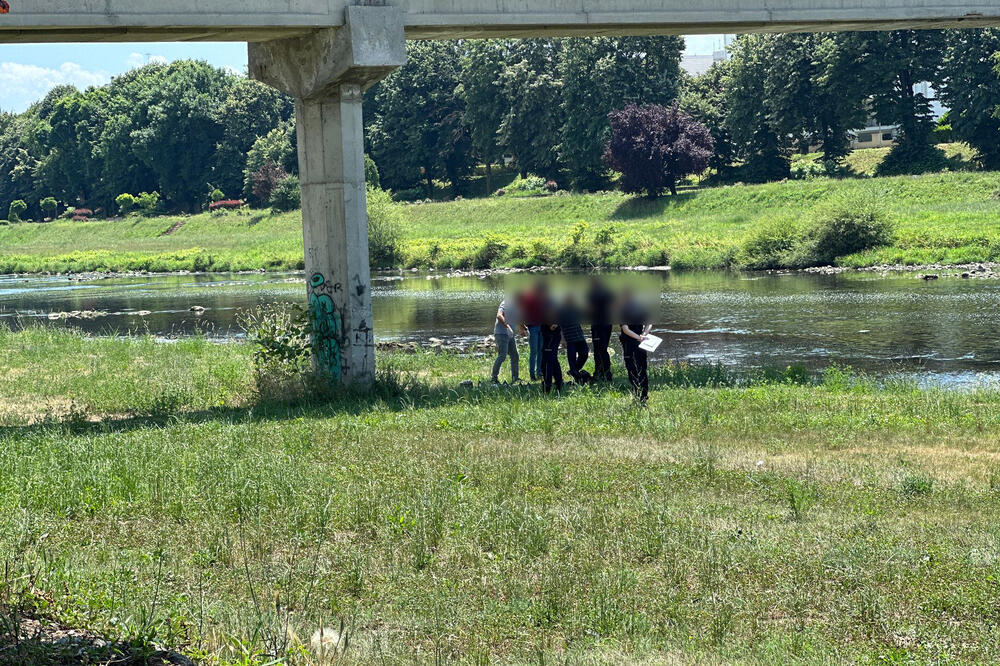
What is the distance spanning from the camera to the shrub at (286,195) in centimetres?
8744

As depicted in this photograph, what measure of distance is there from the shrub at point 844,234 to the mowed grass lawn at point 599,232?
2.78 ft

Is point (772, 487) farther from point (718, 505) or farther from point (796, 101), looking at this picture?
point (796, 101)

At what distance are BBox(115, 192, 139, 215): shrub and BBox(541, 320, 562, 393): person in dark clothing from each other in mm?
98080

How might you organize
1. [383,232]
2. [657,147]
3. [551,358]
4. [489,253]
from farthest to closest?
1. [657,147]
2. [383,232]
3. [489,253]
4. [551,358]

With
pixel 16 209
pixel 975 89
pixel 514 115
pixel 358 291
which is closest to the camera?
pixel 358 291

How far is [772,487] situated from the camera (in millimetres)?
9047

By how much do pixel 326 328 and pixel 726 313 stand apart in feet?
61.6

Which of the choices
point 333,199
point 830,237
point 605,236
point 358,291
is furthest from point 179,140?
point 358,291

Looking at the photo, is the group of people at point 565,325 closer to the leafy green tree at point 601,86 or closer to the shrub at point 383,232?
the shrub at point 383,232

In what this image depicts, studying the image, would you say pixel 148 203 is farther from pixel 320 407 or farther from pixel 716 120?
pixel 320 407

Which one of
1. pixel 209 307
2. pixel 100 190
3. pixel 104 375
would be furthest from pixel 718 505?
pixel 100 190

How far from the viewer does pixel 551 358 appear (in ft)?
51.2

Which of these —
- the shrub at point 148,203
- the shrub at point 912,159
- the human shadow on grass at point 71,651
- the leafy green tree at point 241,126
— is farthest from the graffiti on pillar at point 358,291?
the leafy green tree at point 241,126

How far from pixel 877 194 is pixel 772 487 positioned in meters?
53.3
